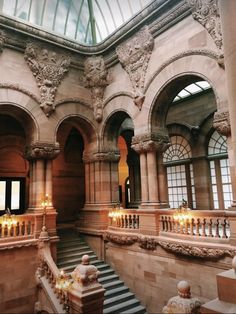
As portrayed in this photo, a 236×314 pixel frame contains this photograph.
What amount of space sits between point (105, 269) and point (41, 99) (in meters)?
7.23

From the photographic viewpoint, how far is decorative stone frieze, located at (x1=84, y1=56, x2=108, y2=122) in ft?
38.3

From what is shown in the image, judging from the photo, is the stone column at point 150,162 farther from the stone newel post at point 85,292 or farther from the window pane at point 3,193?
the window pane at point 3,193

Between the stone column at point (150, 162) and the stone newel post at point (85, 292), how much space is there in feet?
12.0

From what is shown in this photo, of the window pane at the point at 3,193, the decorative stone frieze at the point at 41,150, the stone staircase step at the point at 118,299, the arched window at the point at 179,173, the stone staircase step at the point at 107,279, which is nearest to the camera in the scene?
the stone staircase step at the point at 118,299

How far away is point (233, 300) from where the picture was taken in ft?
10.3

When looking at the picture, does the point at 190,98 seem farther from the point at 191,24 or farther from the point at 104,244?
the point at 104,244

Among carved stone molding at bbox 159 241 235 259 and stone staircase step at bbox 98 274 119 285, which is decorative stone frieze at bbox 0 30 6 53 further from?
stone staircase step at bbox 98 274 119 285

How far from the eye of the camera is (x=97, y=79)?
1166 cm

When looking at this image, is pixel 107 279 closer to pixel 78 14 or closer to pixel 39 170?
pixel 39 170

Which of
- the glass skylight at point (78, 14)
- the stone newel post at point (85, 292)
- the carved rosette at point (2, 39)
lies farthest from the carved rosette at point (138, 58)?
the stone newel post at point (85, 292)

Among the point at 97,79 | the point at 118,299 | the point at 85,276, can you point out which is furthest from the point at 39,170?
the point at 118,299

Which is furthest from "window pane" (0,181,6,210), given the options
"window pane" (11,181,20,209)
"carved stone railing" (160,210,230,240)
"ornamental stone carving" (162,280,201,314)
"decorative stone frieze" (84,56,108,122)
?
"ornamental stone carving" (162,280,201,314)

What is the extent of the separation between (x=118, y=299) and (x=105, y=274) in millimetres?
1325

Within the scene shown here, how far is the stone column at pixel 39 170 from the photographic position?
10.1 metres
